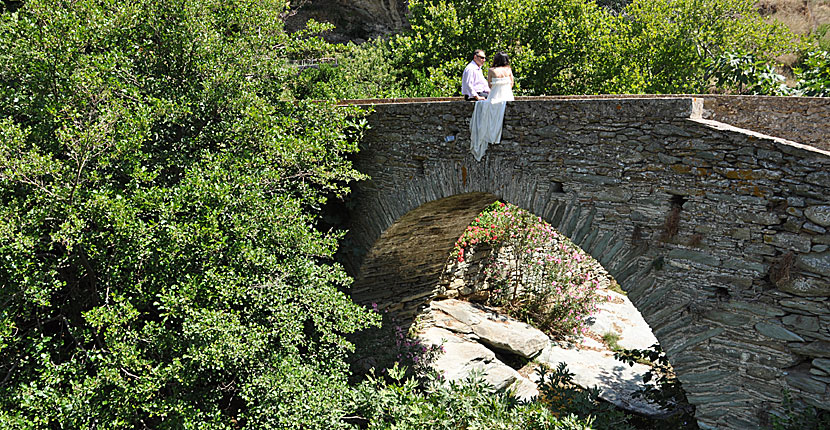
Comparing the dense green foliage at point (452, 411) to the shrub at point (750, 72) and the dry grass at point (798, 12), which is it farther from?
the dry grass at point (798, 12)

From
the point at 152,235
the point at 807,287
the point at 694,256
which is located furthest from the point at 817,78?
the point at 152,235

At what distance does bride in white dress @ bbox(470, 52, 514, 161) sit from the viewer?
562 centimetres

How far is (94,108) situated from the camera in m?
5.03

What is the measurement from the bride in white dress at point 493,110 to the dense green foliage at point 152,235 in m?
1.72

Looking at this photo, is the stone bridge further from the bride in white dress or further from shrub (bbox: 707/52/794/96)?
shrub (bbox: 707/52/794/96)

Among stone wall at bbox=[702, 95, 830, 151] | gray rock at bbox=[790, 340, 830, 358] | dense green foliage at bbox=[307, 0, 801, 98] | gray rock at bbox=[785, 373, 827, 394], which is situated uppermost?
dense green foliage at bbox=[307, 0, 801, 98]

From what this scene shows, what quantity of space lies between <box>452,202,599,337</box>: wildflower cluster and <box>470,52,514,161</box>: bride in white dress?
431 centimetres

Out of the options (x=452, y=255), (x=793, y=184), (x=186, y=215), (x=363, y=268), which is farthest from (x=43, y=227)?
(x=452, y=255)

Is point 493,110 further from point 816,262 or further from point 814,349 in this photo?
point 814,349

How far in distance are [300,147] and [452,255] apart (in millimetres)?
4579

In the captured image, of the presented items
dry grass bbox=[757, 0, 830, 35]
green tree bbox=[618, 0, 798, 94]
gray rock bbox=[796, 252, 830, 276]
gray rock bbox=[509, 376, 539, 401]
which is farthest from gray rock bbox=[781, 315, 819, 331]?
dry grass bbox=[757, 0, 830, 35]

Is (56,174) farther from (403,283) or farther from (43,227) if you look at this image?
(403,283)

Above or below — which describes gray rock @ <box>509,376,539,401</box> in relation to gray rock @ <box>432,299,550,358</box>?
below

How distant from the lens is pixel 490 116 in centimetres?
566
